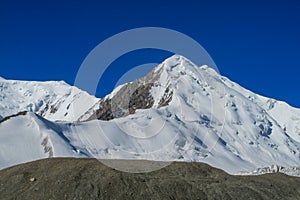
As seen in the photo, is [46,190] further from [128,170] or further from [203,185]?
[203,185]

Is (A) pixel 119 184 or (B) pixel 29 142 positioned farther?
(B) pixel 29 142

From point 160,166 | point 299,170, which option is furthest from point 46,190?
point 299,170

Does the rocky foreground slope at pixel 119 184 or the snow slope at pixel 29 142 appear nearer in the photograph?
the rocky foreground slope at pixel 119 184

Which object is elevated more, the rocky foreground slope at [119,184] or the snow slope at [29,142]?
the rocky foreground slope at [119,184]

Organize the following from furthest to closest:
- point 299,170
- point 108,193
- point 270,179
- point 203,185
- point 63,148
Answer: point 63,148 → point 299,170 → point 270,179 → point 203,185 → point 108,193

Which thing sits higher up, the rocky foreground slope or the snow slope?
the rocky foreground slope

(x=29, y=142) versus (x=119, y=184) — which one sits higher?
(x=119, y=184)

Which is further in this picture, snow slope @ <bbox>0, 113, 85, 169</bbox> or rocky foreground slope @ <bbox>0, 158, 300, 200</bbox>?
snow slope @ <bbox>0, 113, 85, 169</bbox>

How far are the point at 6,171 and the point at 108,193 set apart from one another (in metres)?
20.1

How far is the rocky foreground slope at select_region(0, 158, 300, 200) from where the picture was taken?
2544 inches

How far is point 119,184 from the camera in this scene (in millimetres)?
66688

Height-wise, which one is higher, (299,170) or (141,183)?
(299,170)

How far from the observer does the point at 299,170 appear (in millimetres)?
115000

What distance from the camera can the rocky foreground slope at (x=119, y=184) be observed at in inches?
2544
